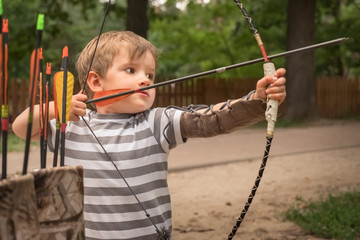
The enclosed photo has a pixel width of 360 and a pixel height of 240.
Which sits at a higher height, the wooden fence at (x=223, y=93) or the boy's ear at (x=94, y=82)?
the boy's ear at (x=94, y=82)

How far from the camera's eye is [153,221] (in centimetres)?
210

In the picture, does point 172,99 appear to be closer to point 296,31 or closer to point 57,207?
point 296,31

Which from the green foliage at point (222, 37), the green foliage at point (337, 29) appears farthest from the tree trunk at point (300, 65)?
the green foliage at point (222, 37)

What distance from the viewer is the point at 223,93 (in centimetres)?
1603

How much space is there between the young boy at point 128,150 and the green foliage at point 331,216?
222cm

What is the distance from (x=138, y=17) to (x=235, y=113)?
27.7 feet

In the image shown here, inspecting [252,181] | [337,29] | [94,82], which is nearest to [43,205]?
[94,82]

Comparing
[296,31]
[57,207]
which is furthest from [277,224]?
[296,31]

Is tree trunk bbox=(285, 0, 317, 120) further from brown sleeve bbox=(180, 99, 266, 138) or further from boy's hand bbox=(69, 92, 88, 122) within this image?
boy's hand bbox=(69, 92, 88, 122)

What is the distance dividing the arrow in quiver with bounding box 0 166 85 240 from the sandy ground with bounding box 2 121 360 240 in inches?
118

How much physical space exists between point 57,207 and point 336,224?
331 centimetres

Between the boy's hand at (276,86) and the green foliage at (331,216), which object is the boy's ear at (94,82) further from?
the green foliage at (331,216)

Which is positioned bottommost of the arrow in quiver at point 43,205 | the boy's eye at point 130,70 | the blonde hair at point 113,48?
the arrow in quiver at point 43,205

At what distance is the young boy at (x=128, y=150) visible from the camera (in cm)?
207
